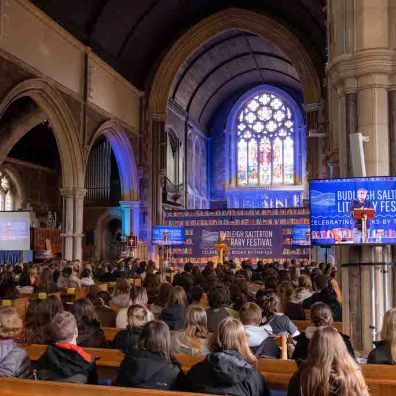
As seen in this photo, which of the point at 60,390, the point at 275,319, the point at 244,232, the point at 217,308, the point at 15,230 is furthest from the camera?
the point at 244,232

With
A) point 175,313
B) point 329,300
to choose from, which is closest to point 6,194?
point 329,300

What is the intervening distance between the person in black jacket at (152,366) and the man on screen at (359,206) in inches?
110

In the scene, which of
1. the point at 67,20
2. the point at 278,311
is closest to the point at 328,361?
the point at 278,311

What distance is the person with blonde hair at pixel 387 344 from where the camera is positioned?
12.8 feet

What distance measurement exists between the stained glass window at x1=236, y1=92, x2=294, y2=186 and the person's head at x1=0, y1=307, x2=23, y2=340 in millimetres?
29412

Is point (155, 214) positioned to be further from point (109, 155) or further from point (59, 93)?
point (59, 93)

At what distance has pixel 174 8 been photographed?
2367 centimetres

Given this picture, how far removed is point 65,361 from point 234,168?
29992 millimetres

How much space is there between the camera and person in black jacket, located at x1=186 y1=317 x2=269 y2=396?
3262 millimetres

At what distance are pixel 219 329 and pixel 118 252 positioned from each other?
2300 cm

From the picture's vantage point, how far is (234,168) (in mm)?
33375

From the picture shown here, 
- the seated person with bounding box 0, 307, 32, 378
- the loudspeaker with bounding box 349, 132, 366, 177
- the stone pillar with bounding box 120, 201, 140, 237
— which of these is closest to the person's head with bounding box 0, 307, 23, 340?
the seated person with bounding box 0, 307, 32, 378

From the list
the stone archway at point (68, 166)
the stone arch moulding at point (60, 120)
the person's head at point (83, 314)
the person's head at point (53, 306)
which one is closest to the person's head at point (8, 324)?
the person's head at point (53, 306)

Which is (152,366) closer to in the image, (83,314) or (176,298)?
(83,314)
